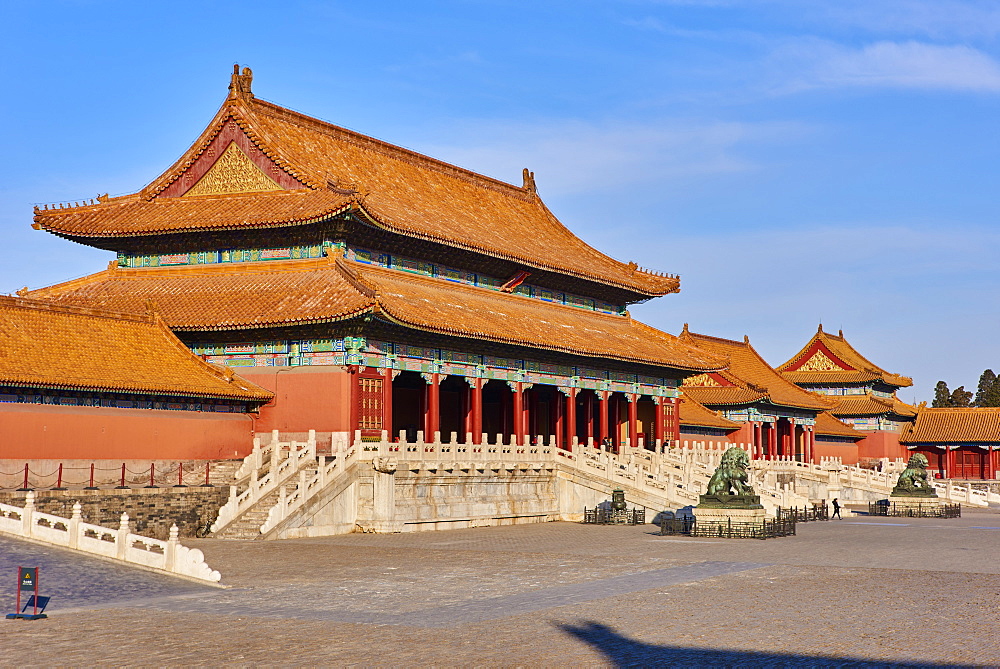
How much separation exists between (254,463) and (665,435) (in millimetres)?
25019

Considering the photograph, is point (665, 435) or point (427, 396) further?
point (665, 435)

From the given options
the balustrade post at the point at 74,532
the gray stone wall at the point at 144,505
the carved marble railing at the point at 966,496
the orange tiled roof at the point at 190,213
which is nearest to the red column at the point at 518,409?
the orange tiled roof at the point at 190,213

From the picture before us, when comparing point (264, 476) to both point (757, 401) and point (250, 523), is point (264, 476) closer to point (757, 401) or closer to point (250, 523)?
point (250, 523)

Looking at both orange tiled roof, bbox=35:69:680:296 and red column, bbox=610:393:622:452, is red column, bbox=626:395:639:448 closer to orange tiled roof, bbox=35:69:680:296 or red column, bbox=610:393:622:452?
red column, bbox=610:393:622:452

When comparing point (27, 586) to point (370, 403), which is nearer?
point (27, 586)

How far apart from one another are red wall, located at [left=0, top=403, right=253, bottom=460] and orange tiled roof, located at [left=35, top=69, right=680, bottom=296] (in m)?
7.12

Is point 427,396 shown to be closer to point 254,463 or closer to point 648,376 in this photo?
point 254,463

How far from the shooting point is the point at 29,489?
26.9 m

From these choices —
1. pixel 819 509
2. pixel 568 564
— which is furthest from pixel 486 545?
pixel 819 509

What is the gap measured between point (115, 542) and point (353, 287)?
49.0 feet

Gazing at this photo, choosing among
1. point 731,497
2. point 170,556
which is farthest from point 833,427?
point 170,556

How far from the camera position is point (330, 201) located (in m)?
37.4

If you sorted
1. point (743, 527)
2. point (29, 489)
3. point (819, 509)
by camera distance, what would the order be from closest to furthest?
1. point (29, 489)
2. point (743, 527)
3. point (819, 509)

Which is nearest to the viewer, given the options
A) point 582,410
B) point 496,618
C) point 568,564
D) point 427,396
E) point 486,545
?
point 496,618
